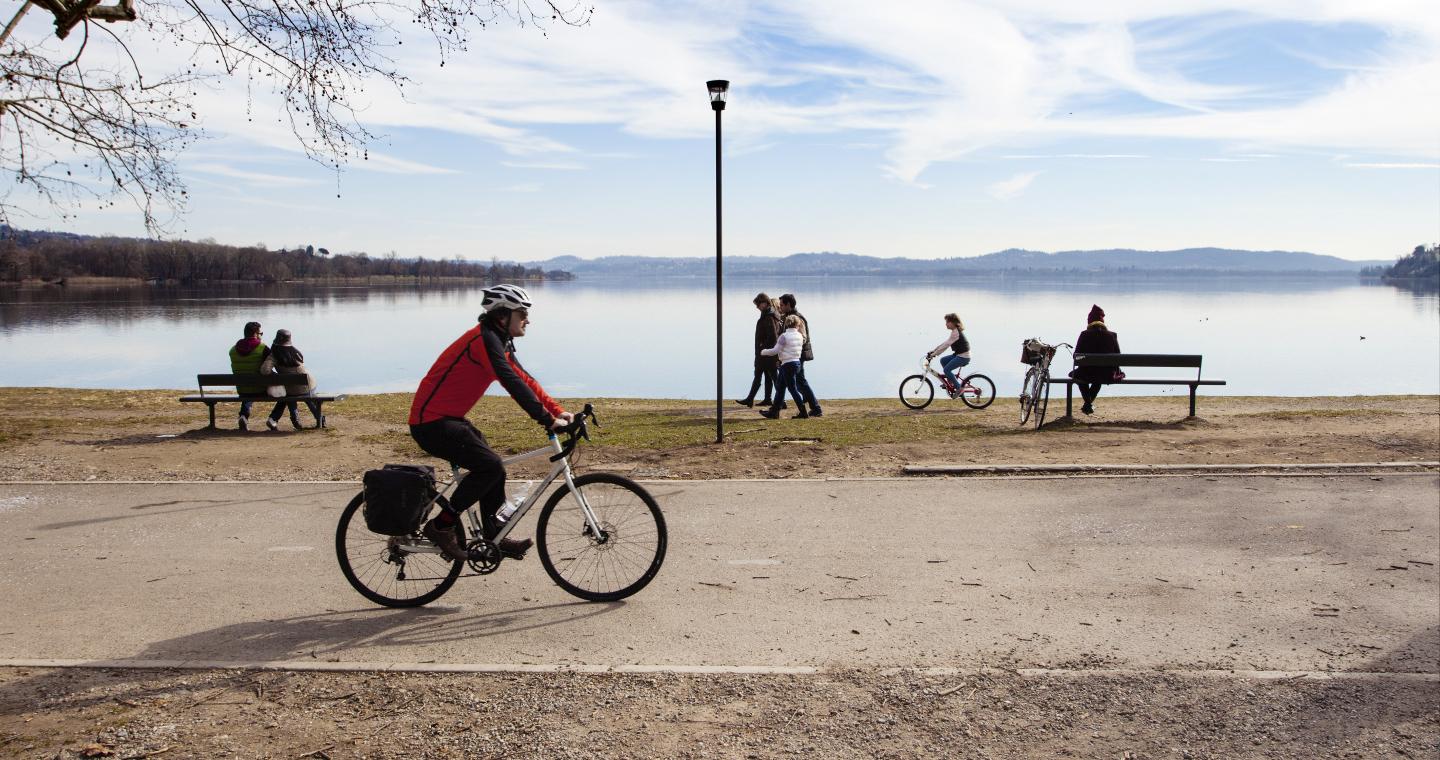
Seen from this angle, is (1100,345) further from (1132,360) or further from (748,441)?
(748,441)

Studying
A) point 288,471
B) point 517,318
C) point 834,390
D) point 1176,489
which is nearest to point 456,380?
point 517,318

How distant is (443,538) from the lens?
5.79m

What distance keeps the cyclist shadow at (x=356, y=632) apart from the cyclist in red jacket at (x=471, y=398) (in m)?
0.41

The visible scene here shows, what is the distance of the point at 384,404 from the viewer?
57.7ft

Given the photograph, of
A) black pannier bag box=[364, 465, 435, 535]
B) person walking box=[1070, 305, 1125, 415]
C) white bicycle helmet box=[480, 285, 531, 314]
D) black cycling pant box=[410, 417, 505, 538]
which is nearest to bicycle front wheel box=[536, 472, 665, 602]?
black cycling pant box=[410, 417, 505, 538]

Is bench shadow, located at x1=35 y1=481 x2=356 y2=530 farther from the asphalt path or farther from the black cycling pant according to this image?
the black cycling pant

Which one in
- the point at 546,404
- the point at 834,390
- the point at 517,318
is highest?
the point at 517,318

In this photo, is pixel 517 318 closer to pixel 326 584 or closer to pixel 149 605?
pixel 326 584

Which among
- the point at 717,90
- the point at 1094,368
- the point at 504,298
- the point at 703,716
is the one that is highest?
the point at 717,90

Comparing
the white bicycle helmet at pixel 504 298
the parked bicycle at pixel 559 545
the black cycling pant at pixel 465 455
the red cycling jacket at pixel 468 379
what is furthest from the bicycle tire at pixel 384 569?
the white bicycle helmet at pixel 504 298

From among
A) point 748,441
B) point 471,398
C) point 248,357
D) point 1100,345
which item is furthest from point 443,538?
point 1100,345

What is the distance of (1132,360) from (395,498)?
11.4 meters

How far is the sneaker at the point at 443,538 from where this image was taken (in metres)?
→ 5.79

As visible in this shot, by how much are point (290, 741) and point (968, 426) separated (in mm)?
10694
